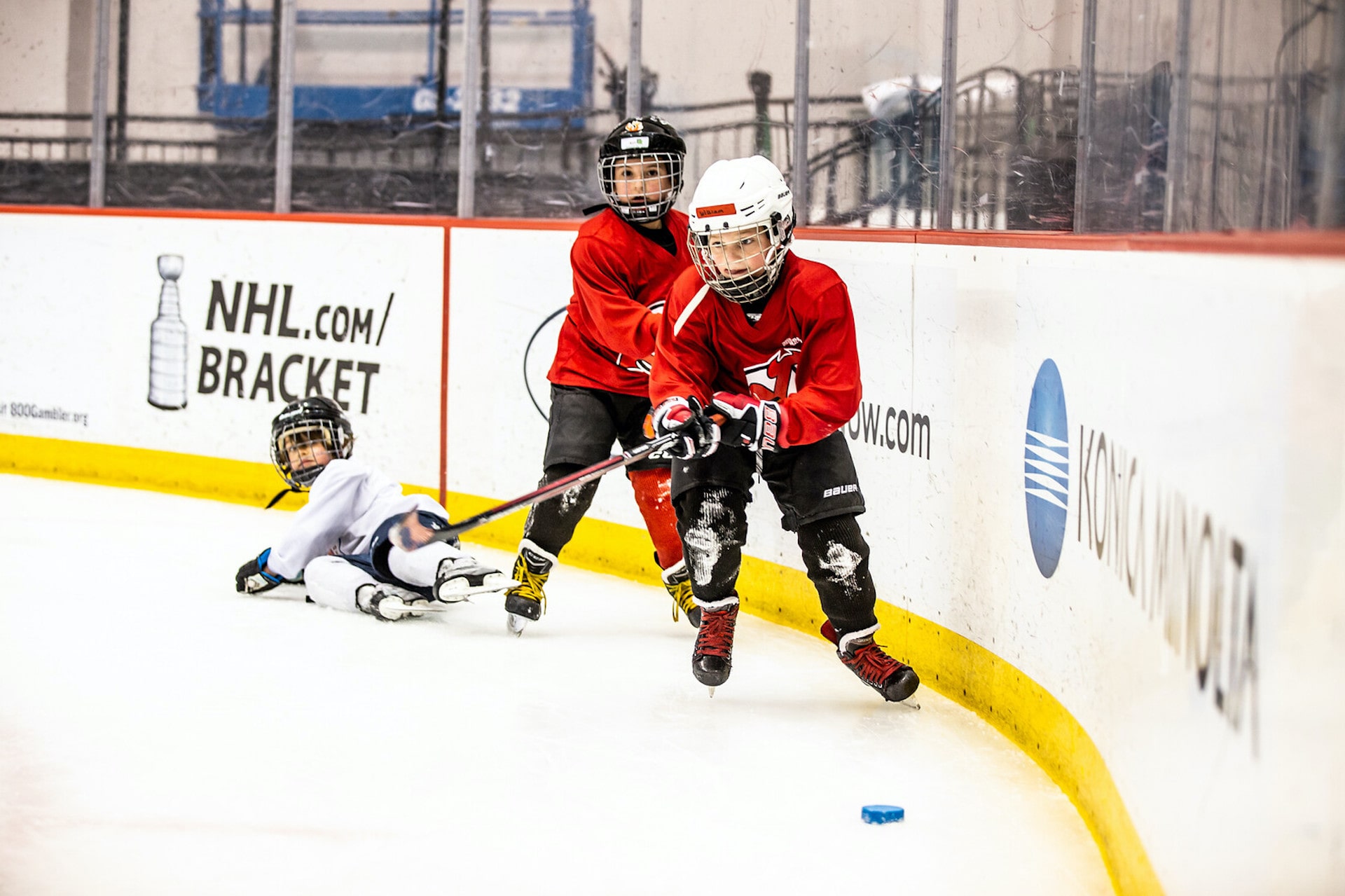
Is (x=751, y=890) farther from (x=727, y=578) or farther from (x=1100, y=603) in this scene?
(x=727, y=578)

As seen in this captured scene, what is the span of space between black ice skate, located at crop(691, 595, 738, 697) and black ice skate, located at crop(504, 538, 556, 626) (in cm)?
66

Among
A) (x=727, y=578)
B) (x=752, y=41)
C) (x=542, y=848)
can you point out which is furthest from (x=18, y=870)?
(x=752, y=41)

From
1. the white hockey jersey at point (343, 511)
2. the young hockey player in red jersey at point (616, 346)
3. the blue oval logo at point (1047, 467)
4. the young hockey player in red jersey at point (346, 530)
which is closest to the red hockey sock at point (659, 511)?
the young hockey player in red jersey at point (616, 346)

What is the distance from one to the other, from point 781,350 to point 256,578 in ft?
6.34

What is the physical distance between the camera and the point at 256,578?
4309 millimetres

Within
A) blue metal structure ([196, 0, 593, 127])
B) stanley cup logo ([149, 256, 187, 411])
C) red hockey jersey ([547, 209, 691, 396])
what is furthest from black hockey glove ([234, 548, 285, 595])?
blue metal structure ([196, 0, 593, 127])

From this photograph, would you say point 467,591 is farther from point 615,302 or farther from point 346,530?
point 615,302

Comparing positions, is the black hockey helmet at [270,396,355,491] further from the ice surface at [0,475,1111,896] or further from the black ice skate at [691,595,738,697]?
the black ice skate at [691,595,738,697]

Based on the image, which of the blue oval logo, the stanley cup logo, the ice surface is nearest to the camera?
the ice surface

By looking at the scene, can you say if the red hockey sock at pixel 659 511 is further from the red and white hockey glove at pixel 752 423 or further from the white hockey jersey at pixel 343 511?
the red and white hockey glove at pixel 752 423

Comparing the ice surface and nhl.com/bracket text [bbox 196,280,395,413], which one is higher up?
nhl.com/bracket text [bbox 196,280,395,413]

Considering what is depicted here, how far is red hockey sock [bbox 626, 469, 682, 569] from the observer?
406cm

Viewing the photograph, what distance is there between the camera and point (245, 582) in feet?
14.2

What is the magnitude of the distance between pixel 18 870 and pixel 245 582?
212cm
